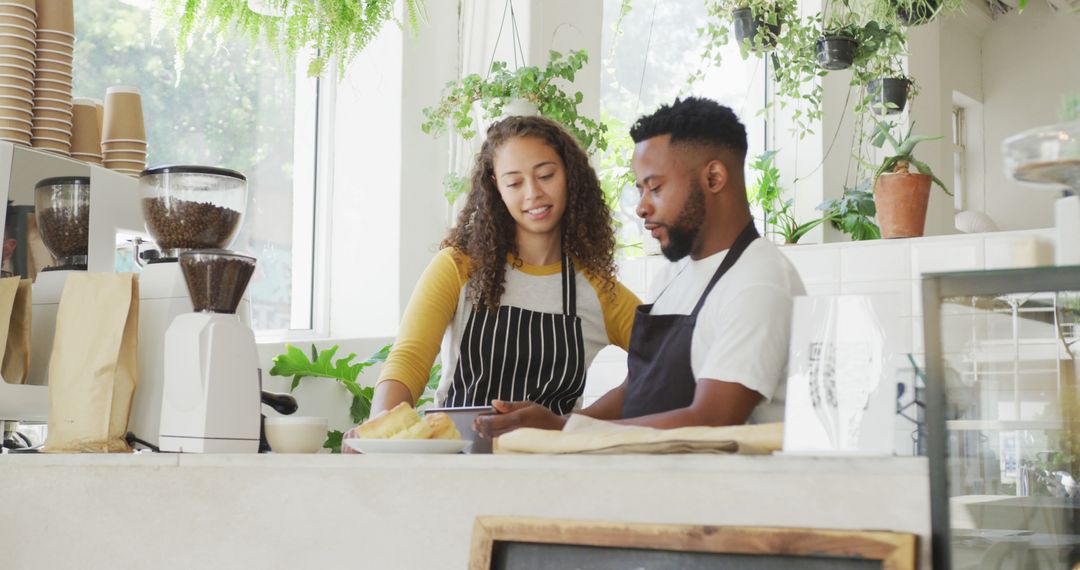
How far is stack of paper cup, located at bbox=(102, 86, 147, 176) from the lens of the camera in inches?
95.4

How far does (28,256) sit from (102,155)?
365 millimetres

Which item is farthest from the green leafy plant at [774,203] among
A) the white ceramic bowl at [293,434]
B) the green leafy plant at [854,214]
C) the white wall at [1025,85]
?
the white wall at [1025,85]

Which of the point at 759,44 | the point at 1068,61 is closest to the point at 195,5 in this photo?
the point at 759,44

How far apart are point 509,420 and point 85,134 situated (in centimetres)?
131

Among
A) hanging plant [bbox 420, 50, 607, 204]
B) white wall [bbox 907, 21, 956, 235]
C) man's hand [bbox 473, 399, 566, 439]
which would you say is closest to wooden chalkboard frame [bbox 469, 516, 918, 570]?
man's hand [bbox 473, 399, 566, 439]

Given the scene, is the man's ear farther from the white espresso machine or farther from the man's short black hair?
the white espresso machine

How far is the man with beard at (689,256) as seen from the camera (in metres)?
1.62

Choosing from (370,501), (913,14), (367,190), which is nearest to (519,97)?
(367,190)

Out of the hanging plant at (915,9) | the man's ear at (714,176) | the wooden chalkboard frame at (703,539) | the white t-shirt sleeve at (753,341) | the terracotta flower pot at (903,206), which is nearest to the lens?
the wooden chalkboard frame at (703,539)

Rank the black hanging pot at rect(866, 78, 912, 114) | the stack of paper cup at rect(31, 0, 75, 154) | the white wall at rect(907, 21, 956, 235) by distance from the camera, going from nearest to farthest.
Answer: the stack of paper cup at rect(31, 0, 75, 154), the black hanging pot at rect(866, 78, 912, 114), the white wall at rect(907, 21, 956, 235)

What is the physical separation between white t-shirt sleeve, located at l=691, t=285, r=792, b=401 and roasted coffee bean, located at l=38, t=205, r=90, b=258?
1.29 m

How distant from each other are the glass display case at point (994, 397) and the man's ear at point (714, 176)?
745mm

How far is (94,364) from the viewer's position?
5.72 ft

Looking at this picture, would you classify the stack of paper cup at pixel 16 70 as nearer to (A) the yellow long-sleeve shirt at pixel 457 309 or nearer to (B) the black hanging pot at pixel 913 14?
(A) the yellow long-sleeve shirt at pixel 457 309
